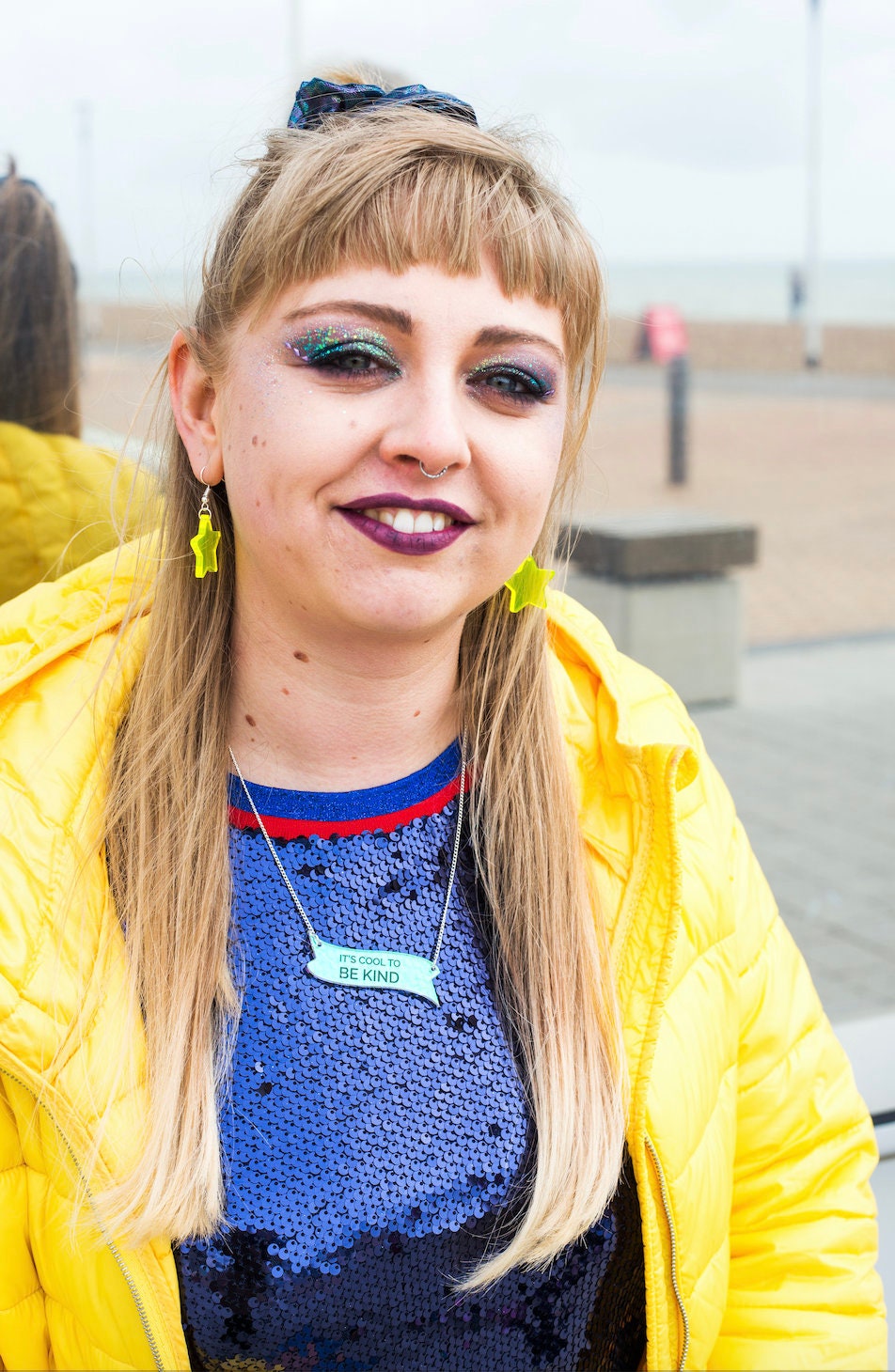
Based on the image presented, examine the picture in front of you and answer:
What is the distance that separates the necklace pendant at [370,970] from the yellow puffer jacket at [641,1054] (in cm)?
20

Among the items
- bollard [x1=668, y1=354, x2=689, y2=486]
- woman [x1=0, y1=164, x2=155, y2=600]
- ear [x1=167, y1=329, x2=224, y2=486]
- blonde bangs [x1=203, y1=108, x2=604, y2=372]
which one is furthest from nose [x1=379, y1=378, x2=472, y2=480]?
bollard [x1=668, y1=354, x2=689, y2=486]

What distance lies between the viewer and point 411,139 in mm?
1311

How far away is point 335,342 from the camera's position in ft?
4.20

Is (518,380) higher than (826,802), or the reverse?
(518,380)

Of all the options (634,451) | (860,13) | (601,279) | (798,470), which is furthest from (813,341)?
(601,279)

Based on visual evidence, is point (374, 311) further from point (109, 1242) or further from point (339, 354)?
point (109, 1242)

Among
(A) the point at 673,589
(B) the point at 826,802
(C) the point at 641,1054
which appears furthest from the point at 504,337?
(B) the point at 826,802

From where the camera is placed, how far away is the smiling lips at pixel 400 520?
1.27m

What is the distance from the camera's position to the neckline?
4.71 ft

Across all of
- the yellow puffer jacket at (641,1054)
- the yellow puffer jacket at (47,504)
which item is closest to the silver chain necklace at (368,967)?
the yellow puffer jacket at (641,1054)

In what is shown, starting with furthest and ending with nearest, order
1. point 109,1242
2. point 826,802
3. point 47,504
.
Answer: point 826,802 → point 47,504 → point 109,1242

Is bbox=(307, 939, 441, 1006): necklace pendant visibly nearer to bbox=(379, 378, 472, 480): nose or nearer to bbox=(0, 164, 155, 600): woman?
bbox=(379, 378, 472, 480): nose

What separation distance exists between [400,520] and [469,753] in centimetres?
38

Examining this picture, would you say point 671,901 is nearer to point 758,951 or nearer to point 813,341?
point 758,951
